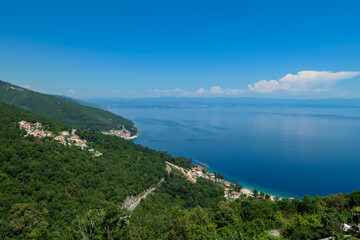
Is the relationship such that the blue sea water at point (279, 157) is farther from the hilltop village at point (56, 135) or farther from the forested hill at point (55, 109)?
the hilltop village at point (56, 135)

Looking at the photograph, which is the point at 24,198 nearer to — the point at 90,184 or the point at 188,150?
the point at 90,184

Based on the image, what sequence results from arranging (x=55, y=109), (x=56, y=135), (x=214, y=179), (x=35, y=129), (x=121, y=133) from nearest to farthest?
(x=35, y=129) → (x=56, y=135) → (x=214, y=179) → (x=121, y=133) → (x=55, y=109)

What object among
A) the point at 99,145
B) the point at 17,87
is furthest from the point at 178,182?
the point at 17,87

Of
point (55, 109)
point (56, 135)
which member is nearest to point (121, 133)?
point (55, 109)

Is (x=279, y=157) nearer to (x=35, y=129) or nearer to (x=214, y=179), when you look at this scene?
(x=214, y=179)

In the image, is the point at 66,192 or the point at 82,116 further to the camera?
the point at 82,116

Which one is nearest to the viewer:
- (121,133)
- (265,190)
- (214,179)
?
(265,190)
